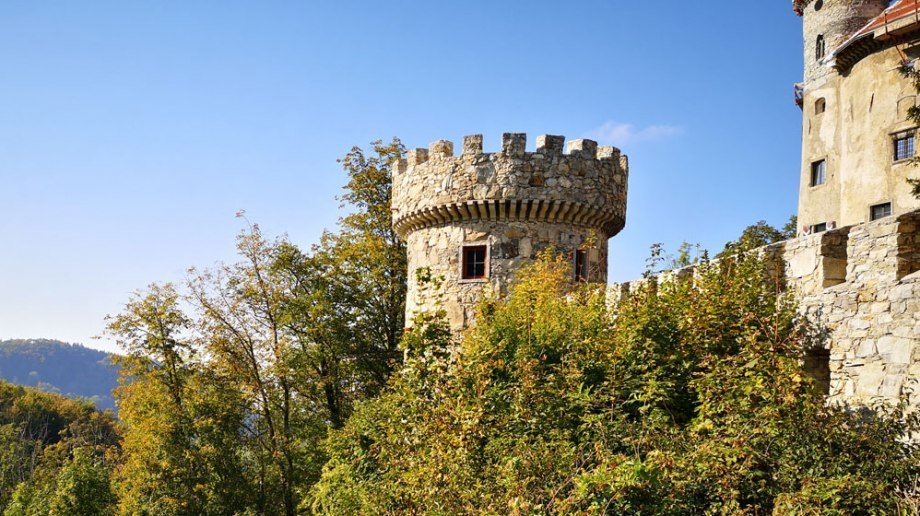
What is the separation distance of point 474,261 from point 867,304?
874 centimetres

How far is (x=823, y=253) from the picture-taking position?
31.0 feet

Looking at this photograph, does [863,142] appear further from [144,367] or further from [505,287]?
[144,367]

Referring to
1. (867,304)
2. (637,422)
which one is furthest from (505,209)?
(867,304)

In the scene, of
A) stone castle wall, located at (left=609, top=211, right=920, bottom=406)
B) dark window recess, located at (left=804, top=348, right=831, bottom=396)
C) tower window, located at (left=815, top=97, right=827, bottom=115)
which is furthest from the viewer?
tower window, located at (left=815, top=97, right=827, bottom=115)

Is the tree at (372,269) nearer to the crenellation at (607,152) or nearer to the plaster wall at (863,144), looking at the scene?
the crenellation at (607,152)

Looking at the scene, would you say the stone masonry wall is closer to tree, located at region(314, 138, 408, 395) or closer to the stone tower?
the stone tower

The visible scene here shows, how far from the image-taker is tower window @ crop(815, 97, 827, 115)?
29.6 m

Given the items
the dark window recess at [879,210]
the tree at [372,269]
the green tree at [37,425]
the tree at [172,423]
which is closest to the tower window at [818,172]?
the dark window recess at [879,210]

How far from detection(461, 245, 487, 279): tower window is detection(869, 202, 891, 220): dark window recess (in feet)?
45.0

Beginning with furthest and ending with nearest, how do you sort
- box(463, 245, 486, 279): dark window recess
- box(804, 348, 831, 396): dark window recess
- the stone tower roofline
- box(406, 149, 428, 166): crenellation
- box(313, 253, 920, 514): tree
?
box(406, 149, 428, 166): crenellation, box(463, 245, 486, 279): dark window recess, the stone tower roofline, box(804, 348, 831, 396): dark window recess, box(313, 253, 920, 514): tree

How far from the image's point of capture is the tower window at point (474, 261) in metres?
16.4

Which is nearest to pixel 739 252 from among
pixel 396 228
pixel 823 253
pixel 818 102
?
pixel 823 253

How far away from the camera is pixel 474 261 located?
1653 centimetres

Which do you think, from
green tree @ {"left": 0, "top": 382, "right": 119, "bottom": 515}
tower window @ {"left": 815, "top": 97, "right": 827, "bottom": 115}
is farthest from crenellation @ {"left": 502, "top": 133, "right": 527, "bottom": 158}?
green tree @ {"left": 0, "top": 382, "right": 119, "bottom": 515}
